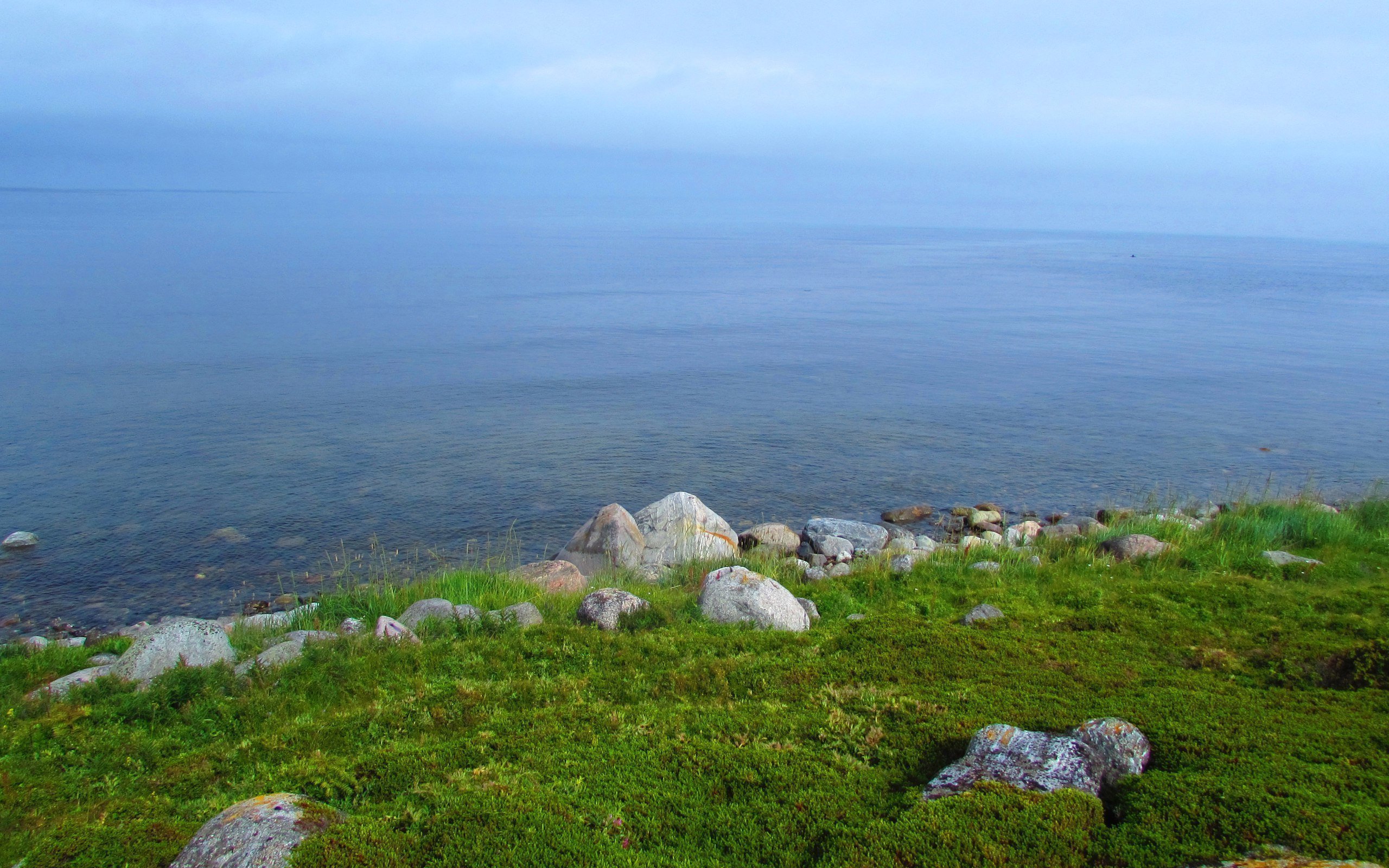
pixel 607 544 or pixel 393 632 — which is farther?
pixel 607 544

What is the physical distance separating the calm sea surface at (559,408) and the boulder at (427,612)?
7.27 metres

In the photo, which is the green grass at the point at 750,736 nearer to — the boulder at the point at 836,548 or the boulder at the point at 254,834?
the boulder at the point at 254,834

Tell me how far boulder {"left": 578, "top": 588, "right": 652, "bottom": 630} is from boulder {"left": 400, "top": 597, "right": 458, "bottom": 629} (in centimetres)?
158

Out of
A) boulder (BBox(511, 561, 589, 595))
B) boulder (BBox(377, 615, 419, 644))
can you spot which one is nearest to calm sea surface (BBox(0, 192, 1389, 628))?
boulder (BBox(511, 561, 589, 595))

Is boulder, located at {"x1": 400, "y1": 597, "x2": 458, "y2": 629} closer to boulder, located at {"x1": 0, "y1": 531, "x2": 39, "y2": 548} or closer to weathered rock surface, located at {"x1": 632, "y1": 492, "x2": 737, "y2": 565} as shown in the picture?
weathered rock surface, located at {"x1": 632, "y1": 492, "x2": 737, "y2": 565}

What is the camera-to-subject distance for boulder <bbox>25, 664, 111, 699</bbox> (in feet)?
29.7

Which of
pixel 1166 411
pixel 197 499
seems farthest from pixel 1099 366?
pixel 197 499

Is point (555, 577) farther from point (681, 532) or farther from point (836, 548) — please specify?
point (836, 548)

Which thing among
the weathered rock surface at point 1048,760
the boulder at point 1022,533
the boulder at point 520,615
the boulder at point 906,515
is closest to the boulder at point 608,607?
the boulder at point 520,615

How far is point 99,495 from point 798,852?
2270cm

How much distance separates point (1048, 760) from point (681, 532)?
12.2m

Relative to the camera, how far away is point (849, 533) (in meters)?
19.5

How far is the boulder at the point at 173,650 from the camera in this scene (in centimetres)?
974

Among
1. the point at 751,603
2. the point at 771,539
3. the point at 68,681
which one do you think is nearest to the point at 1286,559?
the point at 751,603
